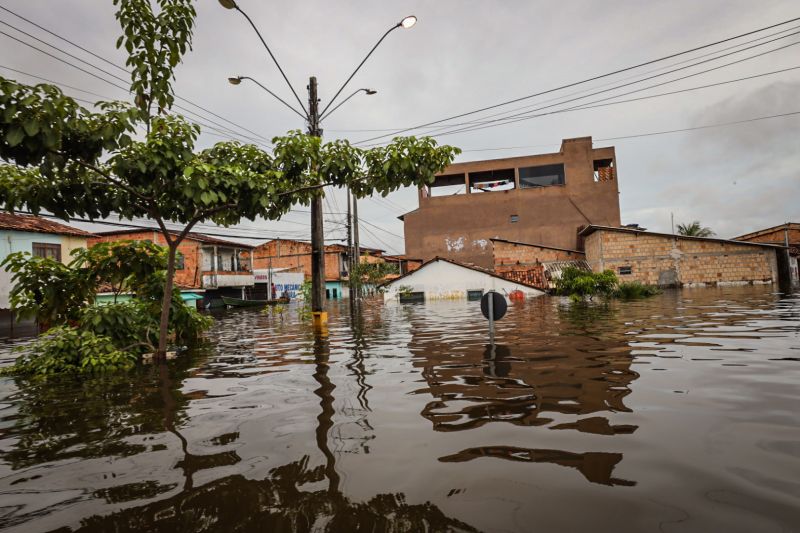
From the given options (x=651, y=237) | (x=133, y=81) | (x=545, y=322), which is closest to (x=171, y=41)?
(x=133, y=81)

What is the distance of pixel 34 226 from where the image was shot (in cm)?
2259

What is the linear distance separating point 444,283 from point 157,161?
23.7m

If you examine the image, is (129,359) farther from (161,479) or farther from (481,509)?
(481,509)

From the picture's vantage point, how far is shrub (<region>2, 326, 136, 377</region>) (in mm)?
7258

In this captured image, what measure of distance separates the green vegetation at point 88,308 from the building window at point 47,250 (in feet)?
59.4

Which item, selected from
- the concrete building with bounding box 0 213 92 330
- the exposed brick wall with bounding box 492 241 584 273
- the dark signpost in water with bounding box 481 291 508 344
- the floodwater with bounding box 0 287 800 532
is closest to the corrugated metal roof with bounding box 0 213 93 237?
the concrete building with bounding box 0 213 92 330

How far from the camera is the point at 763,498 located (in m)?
2.25

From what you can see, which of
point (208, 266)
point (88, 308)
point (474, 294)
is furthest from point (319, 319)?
point (208, 266)

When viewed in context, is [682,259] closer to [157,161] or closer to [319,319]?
[319,319]

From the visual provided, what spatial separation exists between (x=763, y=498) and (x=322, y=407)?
141 inches

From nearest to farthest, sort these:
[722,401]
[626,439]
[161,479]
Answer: [161,479]
[626,439]
[722,401]

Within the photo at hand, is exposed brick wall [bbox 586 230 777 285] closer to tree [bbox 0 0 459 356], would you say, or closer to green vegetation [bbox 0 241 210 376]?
tree [bbox 0 0 459 356]

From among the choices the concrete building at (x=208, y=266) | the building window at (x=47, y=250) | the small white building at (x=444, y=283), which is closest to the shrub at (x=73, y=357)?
the building window at (x=47, y=250)

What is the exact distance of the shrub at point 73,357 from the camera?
7.26 m
